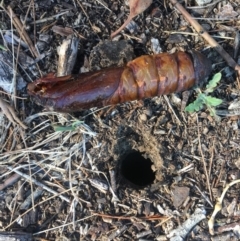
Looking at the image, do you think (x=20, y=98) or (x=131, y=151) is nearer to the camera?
(x=20, y=98)

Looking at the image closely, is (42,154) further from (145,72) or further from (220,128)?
(220,128)

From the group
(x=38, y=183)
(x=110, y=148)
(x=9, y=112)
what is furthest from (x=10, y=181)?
(x=110, y=148)

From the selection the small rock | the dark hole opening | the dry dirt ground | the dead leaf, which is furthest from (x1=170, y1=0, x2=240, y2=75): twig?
the dark hole opening

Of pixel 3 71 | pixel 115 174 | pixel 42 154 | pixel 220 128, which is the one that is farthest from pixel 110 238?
pixel 3 71

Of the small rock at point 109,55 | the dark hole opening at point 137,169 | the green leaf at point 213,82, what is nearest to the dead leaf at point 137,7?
the small rock at point 109,55

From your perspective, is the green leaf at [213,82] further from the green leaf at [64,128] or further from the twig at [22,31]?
the twig at [22,31]

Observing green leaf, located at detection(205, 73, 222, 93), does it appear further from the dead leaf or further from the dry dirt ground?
the dead leaf
